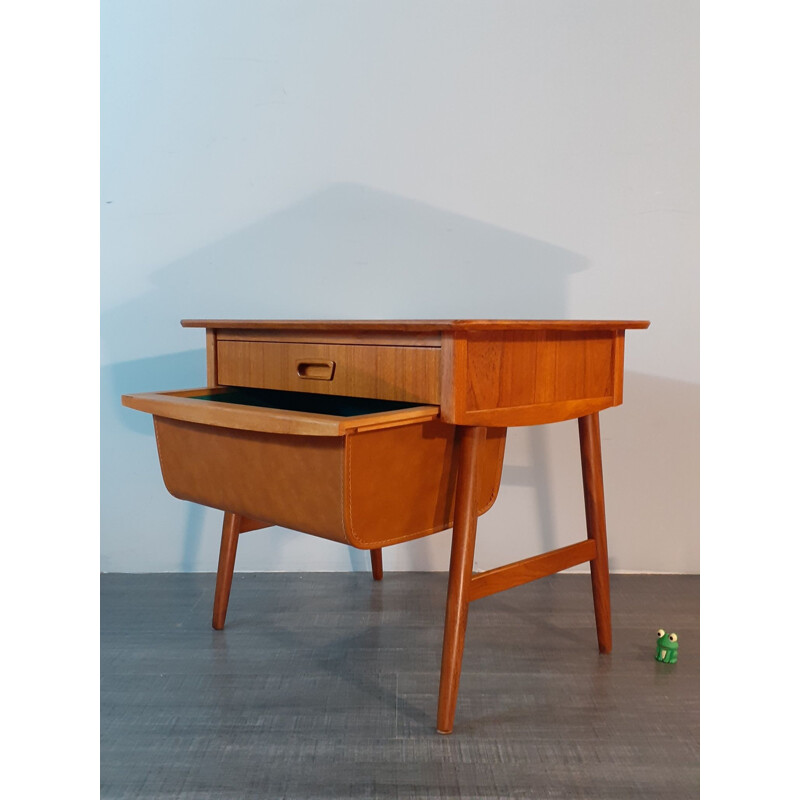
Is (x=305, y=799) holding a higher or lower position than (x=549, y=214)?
lower

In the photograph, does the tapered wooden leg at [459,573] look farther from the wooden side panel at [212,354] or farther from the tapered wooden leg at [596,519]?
the wooden side panel at [212,354]

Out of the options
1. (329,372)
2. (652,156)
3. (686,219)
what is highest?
(652,156)

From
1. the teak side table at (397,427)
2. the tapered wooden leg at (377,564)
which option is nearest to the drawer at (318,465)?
the teak side table at (397,427)

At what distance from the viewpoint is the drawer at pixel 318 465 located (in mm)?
1293

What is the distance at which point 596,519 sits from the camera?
5.70 ft

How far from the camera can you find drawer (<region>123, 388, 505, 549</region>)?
1.29 metres

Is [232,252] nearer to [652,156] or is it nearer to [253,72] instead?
[253,72]

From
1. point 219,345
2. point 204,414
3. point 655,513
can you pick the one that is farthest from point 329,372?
point 655,513

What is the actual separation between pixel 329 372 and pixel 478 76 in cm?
112

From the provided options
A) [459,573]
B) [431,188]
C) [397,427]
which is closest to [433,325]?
[397,427]

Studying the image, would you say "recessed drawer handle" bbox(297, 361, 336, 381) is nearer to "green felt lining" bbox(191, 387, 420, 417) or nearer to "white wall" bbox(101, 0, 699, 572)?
"green felt lining" bbox(191, 387, 420, 417)
